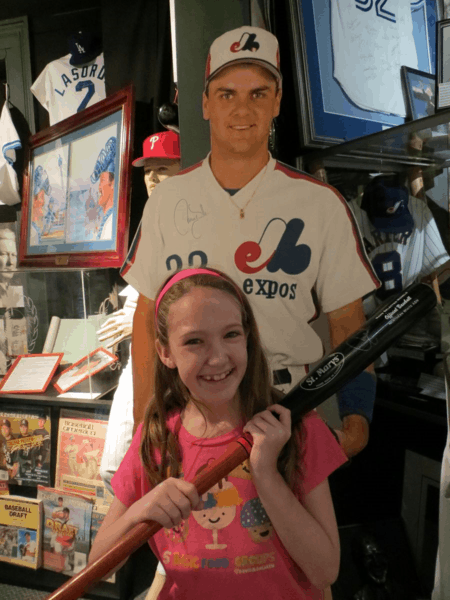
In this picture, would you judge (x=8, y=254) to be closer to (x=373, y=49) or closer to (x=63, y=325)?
(x=63, y=325)

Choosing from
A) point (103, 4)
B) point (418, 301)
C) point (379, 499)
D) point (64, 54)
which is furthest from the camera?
point (64, 54)

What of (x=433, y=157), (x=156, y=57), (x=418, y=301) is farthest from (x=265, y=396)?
(x=156, y=57)

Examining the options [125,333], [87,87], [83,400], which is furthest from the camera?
[87,87]

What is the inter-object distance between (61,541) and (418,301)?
1.58 meters

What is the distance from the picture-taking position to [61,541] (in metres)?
1.69

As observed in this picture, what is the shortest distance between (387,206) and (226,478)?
686mm

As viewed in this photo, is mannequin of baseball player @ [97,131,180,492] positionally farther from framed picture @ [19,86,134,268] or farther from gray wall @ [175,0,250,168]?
gray wall @ [175,0,250,168]

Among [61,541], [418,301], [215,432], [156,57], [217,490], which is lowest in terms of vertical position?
[61,541]

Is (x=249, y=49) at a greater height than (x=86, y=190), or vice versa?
(x=249, y=49)

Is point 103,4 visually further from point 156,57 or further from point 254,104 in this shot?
point 254,104

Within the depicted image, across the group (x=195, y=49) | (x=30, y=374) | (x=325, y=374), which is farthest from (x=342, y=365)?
(x=30, y=374)

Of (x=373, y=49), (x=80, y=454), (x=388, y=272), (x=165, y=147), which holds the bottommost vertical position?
(x=80, y=454)

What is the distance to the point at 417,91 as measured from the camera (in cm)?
108

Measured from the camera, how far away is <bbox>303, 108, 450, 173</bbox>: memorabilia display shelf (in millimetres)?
880
